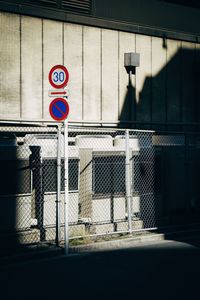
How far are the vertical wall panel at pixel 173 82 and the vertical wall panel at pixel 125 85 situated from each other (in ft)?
4.80

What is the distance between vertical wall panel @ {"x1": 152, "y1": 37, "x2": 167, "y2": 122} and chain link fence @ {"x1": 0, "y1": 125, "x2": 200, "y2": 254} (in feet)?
9.07

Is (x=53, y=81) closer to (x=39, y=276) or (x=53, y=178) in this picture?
(x=53, y=178)

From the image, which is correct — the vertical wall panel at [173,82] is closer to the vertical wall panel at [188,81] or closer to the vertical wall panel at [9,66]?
the vertical wall panel at [188,81]

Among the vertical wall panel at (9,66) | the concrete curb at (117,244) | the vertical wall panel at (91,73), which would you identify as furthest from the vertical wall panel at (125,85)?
the concrete curb at (117,244)

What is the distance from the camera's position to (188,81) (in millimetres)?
19328

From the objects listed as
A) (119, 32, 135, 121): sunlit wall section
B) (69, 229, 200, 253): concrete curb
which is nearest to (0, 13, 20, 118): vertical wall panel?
(119, 32, 135, 121): sunlit wall section

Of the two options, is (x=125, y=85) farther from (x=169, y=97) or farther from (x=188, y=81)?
(x=188, y=81)

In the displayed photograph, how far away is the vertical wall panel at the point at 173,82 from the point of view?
18.8 metres

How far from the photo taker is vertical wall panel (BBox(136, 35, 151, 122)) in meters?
18.0

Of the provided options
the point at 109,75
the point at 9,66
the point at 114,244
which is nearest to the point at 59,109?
the point at 114,244

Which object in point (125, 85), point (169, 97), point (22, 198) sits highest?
point (125, 85)

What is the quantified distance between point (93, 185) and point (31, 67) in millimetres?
4575

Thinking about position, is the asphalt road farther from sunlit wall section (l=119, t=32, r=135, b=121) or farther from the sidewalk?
sunlit wall section (l=119, t=32, r=135, b=121)

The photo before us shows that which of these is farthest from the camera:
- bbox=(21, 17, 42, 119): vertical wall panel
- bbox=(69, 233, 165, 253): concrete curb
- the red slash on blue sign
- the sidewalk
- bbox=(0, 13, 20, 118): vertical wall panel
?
bbox=(21, 17, 42, 119): vertical wall panel
